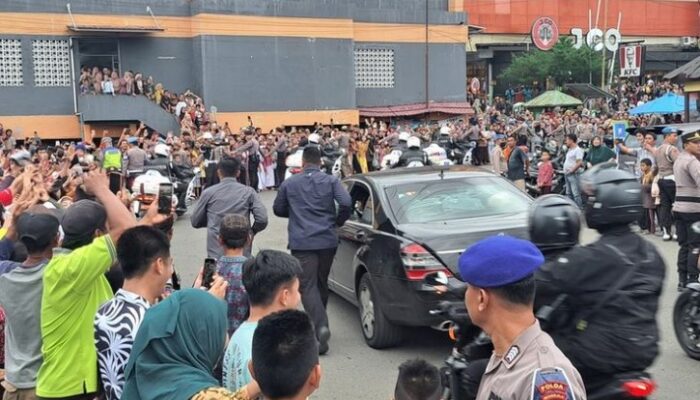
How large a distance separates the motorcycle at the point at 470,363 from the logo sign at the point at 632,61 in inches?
1419

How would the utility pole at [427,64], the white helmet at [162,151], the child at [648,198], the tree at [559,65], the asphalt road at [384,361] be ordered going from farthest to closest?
the tree at [559,65] → the utility pole at [427,64] → the white helmet at [162,151] → the child at [648,198] → the asphalt road at [384,361]

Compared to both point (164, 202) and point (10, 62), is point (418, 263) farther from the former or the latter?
point (10, 62)

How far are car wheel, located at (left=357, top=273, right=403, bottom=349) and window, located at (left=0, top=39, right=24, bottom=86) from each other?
27158mm

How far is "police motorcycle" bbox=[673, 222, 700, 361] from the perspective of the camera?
6.64m

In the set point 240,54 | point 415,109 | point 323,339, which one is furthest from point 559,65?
point 323,339

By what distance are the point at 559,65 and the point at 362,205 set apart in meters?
47.2

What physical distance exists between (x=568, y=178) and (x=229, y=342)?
43.8ft

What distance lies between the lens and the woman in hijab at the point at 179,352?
8.64 ft

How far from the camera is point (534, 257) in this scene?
2607 mm

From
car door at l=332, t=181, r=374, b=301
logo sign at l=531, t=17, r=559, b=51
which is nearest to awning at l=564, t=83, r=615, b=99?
logo sign at l=531, t=17, r=559, b=51

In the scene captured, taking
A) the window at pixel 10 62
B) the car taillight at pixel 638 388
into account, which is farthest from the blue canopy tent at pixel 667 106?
the car taillight at pixel 638 388

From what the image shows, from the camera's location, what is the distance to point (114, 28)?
31.5 metres

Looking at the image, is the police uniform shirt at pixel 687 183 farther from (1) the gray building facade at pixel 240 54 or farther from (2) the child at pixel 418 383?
(1) the gray building facade at pixel 240 54

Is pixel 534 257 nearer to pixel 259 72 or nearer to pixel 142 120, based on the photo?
pixel 142 120
